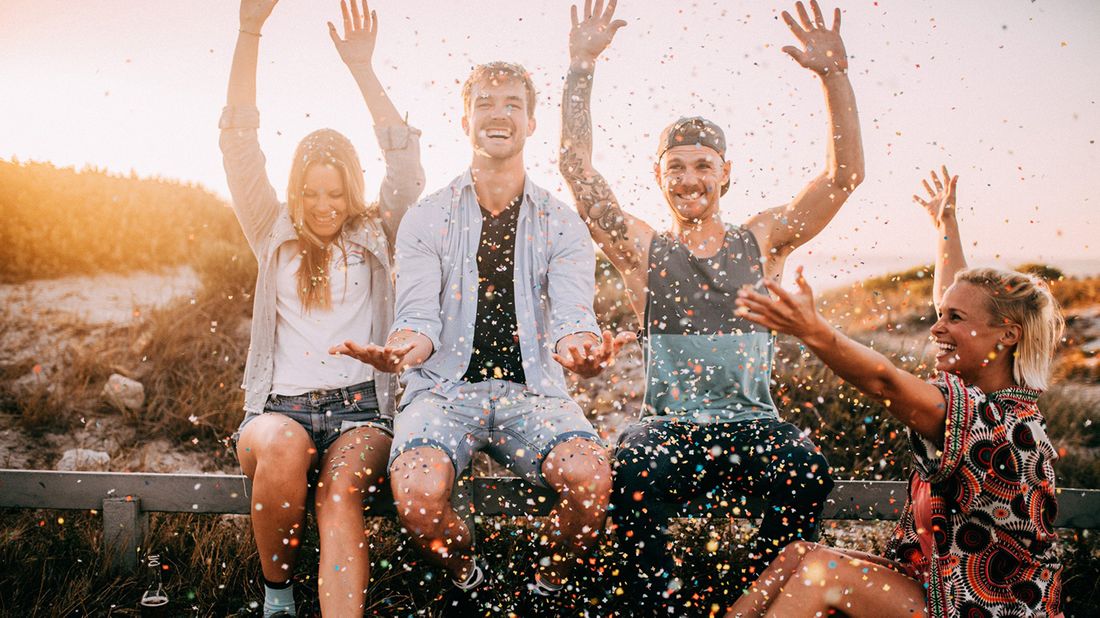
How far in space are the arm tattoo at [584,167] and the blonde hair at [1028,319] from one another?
1.51 m

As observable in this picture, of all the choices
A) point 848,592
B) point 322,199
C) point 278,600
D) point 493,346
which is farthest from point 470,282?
point 848,592

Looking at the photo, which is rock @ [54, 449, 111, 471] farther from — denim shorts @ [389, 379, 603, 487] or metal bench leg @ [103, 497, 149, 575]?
denim shorts @ [389, 379, 603, 487]

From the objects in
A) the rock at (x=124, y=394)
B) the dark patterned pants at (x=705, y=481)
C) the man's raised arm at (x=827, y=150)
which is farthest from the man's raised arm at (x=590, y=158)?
the rock at (x=124, y=394)

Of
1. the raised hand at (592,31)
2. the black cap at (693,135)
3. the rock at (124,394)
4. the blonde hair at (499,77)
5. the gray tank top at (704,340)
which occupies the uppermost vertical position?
the raised hand at (592,31)

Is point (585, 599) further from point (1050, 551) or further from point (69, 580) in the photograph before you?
point (69, 580)

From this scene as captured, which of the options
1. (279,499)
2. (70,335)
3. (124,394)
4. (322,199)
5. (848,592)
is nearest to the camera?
(848,592)

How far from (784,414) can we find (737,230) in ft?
8.77

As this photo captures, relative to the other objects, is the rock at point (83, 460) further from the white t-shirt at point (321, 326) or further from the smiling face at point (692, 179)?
the smiling face at point (692, 179)

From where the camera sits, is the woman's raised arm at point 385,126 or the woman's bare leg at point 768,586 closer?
the woman's bare leg at point 768,586

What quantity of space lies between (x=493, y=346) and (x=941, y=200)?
215cm

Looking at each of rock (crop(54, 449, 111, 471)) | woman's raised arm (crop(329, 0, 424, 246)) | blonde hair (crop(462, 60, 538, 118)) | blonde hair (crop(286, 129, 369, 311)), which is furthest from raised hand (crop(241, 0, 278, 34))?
rock (crop(54, 449, 111, 471))

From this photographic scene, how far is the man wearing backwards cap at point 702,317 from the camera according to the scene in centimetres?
273

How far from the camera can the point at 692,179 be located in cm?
331

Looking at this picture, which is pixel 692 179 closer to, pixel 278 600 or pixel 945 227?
pixel 945 227
